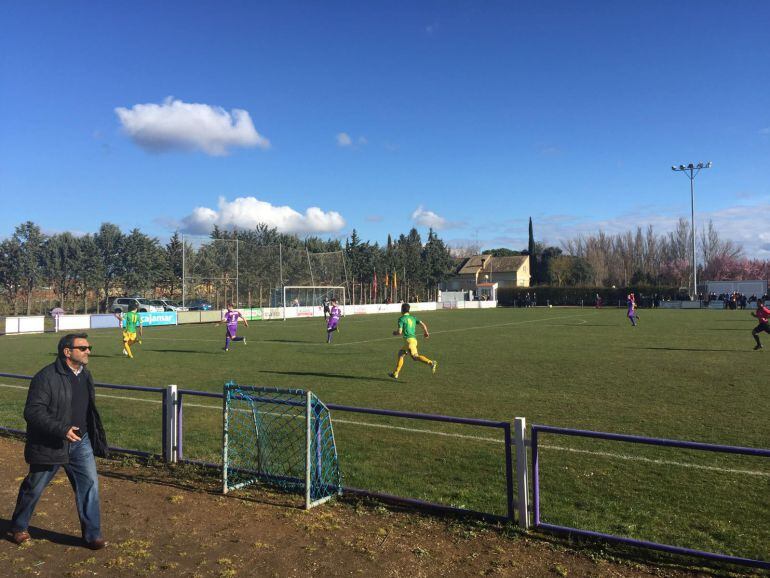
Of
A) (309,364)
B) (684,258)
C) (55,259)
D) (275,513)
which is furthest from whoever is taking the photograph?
(684,258)

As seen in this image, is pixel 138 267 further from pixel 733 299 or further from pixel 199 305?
pixel 733 299

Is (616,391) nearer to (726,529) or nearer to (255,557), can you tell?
(726,529)

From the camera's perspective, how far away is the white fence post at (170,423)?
7.22m

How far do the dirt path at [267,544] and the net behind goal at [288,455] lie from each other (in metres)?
0.25

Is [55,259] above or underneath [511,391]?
above

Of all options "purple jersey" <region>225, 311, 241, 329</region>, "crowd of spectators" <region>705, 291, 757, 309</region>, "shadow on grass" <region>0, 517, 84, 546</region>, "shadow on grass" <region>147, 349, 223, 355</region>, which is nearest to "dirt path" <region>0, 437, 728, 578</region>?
"shadow on grass" <region>0, 517, 84, 546</region>

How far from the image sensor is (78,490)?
4.94m

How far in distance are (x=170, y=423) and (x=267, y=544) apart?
3.04 metres

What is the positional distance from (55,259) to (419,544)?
6175 centimetres

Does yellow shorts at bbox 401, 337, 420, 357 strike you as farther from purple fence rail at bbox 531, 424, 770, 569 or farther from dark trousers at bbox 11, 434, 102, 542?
dark trousers at bbox 11, 434, 102, 542

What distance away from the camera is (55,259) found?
5634cm

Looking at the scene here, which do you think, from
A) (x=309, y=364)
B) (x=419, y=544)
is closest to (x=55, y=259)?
(x=309, y=364)

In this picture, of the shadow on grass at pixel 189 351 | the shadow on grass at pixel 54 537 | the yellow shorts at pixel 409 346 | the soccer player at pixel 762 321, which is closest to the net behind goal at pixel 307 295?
the shadow on grass at pixel 189 351

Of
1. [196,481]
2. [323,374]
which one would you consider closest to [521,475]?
[196,481]
